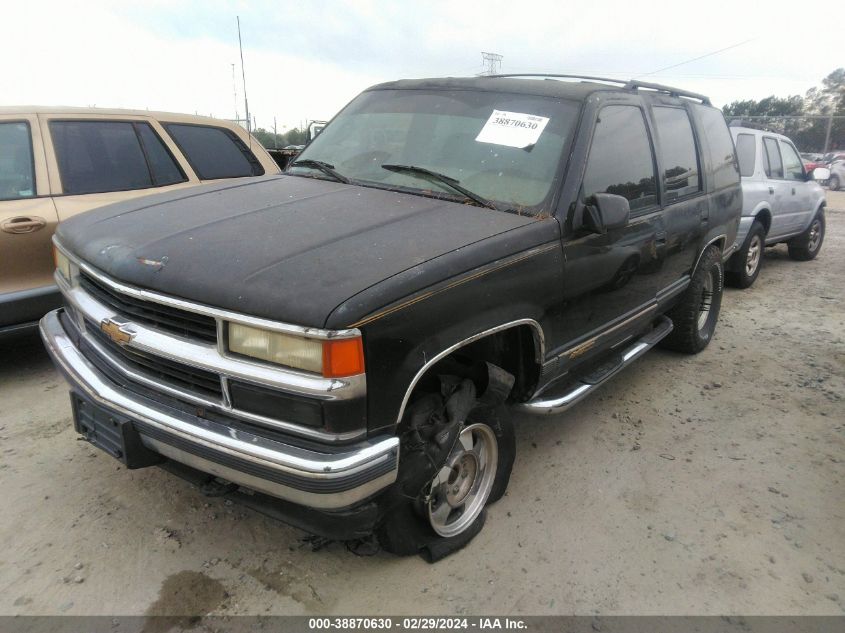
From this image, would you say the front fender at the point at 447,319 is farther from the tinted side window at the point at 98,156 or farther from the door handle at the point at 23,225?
the tinted side window at the point at 98,156

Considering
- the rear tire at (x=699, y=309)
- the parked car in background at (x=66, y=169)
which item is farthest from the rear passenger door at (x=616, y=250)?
the parked car in background at (x=66, y=169)

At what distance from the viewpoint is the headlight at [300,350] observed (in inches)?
74.2

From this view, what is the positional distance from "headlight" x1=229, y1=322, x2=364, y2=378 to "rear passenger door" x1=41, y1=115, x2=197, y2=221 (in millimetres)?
2827

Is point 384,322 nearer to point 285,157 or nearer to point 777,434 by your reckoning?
point 777,434

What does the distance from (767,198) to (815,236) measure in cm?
261

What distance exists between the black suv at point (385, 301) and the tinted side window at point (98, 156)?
5.19 feet

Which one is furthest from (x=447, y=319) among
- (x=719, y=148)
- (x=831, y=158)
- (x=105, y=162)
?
(x=831, y=158)

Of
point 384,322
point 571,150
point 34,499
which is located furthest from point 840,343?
point 34,499

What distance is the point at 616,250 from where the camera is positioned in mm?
3158

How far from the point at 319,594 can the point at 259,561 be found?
331 mm

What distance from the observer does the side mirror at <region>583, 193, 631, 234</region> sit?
2793 millimetres

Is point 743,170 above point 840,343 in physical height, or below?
above

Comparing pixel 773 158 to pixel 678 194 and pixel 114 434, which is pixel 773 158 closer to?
pixel 678 194

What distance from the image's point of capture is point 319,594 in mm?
2371
